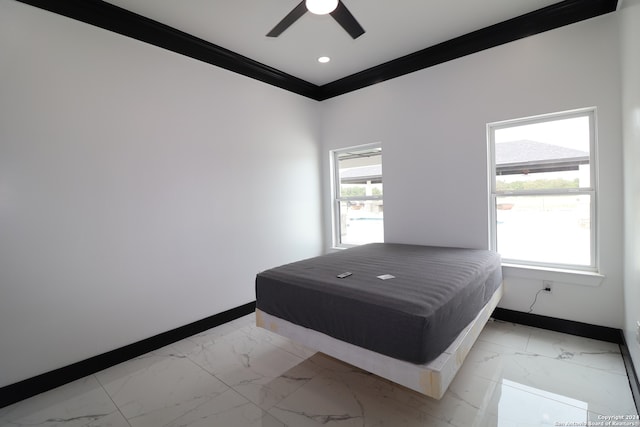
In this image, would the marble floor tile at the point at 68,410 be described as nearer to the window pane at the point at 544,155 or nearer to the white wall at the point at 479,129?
the white wall at the point at 479,129

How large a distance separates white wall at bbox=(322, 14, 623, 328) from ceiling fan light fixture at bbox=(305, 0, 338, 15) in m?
1.74

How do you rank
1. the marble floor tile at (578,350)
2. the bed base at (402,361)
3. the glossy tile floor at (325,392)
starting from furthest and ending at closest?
the marble floor tile at (578,350)
the glossy tile floor at (325,392)
the bed base at (402,361)

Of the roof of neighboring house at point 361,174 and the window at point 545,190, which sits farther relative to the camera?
the roof of neighboring house at point 361,174

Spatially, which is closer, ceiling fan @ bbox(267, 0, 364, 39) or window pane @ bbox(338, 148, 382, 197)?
ceiling fan @ bbox(267, 0, 364, 39)

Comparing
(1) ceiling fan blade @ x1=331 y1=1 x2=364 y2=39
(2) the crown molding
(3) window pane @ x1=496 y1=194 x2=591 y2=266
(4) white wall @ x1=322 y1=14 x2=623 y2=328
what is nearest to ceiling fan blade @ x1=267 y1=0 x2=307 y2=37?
(1) ceiling fan blade @ x1=331 y1=1 x2=364 y2=39

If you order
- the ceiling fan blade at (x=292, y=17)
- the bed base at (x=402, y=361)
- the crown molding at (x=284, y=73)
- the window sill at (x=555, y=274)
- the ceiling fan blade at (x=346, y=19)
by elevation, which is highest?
the crown molding at (x=284, y=73)

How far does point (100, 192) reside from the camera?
7.68ft

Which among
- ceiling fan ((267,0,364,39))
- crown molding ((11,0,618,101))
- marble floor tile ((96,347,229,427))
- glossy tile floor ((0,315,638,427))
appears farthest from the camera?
crown molding ((11,0,618,101))

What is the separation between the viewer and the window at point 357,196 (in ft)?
13.2

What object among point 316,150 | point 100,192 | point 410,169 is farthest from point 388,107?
point 100,192

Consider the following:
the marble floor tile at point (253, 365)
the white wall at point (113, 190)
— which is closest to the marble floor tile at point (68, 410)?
the white wall at point (113, 190)

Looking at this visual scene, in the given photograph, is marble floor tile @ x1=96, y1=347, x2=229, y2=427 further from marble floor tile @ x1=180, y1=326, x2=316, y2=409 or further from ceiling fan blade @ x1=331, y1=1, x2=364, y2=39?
ceiling fan blade @ x1=331, y1=1, x2=364, y2=39

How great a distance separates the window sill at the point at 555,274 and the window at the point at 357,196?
5.09 ft

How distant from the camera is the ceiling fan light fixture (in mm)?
1922
